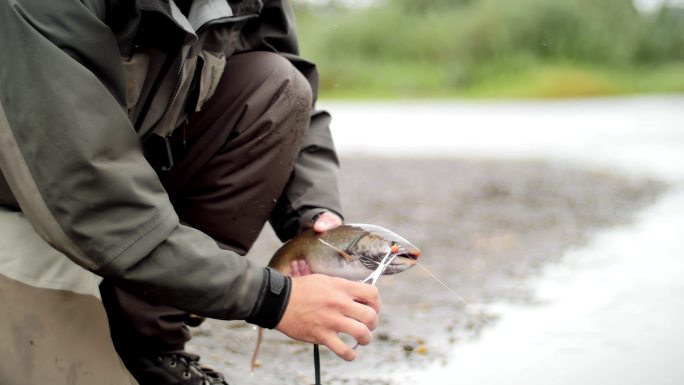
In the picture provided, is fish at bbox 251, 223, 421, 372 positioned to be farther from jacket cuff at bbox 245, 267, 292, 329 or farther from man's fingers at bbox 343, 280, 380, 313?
jacket cuff at bbox 245, 267, 292, 329

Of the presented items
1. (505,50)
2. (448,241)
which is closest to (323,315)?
(448,241)

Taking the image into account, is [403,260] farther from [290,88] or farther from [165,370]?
[165,370]

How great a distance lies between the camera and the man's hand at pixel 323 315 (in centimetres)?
169

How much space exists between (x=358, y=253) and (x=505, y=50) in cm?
1922

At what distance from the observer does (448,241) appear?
14.0 ft

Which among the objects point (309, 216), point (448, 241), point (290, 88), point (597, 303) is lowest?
point (448, 241)

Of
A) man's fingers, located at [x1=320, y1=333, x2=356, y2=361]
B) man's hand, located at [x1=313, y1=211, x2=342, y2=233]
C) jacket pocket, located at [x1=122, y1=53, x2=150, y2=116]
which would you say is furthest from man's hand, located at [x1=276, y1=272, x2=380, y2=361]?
jacket pocket, located at [x1=122, y1=53, x2=150, y2=116]

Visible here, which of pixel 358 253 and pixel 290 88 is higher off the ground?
pixel 290 88

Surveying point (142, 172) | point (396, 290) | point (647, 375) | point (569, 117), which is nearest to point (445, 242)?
point (396, 290)

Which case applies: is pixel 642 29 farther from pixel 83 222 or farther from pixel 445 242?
pixel 83 222

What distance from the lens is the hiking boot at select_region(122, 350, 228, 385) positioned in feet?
6.89

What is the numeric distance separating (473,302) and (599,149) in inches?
215

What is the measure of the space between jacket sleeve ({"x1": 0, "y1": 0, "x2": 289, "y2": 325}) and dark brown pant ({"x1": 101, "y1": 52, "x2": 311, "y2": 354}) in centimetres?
46

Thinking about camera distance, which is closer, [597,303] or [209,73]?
[209,73]
